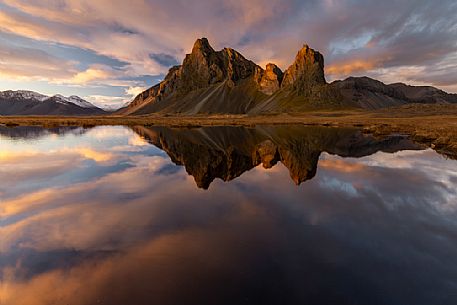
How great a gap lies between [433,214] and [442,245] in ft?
14.7

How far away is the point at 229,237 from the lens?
40.7 feet

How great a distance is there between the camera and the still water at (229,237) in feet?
28.2

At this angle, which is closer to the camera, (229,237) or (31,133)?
(229,237)

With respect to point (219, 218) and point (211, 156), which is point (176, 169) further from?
point (219, 218)

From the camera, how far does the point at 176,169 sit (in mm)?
29234

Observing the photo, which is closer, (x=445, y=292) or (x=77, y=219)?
(x=445, y=292)

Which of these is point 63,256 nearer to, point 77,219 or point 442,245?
point 77,219

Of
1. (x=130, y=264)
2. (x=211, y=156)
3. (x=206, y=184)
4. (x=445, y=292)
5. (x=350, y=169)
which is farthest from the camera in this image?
(x=211, y=156)

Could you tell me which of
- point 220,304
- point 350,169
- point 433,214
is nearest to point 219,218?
point 220,304

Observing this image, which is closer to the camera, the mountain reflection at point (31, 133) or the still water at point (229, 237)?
the still water at point (229, 237)

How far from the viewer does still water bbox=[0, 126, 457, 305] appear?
339 inches

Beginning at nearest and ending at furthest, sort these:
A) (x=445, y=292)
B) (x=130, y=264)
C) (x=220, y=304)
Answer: (x=220, y=304), (x=445, y=292), (x=130, y=264)

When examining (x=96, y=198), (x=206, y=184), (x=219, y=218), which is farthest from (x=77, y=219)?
(x=206, y=184)

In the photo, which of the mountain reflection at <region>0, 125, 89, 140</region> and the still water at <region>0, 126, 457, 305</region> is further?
the mountain reflection at <region>0, 125, 89, 140</region>
